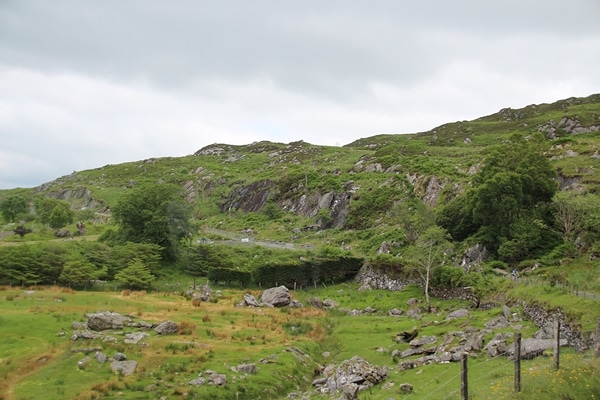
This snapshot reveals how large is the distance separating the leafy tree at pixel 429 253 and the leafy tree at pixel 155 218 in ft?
129

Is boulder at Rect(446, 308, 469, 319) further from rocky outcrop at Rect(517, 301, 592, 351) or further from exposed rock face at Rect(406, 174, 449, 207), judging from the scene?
exposed rock face at Rect(406, 174, 449, 207)

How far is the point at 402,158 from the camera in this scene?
134625mm

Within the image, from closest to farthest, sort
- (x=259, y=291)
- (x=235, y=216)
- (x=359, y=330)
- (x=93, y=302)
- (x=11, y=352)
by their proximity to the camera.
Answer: (x=11, y=352)
(x=359, y=330)
(x=93, y=302)
(x=259, y=291)
(x=235, y=216)

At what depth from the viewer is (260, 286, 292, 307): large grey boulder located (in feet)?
198

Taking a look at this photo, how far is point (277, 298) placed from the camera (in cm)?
6069

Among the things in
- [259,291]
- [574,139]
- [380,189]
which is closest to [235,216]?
[380,189]

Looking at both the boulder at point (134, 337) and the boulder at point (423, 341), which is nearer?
the boulder at point (134, 337)

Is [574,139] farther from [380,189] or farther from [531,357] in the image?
[531,357]

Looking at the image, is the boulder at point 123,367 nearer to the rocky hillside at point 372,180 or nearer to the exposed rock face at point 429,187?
the rocky hillside at point 372,180

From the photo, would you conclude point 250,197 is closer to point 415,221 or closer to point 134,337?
point 415,221

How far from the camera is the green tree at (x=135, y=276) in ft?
206

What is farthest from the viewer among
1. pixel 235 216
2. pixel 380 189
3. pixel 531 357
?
pixel 235 216

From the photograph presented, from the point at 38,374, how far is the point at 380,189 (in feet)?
300

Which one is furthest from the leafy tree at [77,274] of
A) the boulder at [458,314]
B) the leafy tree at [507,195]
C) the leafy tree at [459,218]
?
the leafy tree at [507,195]
